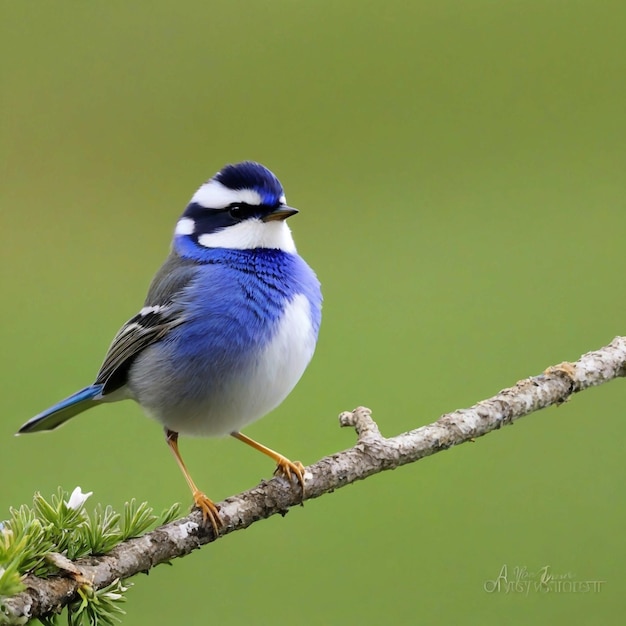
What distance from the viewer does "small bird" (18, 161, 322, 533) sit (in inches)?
63.1

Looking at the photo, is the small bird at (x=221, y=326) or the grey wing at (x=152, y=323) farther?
the grey wing at (x=152, y=323)

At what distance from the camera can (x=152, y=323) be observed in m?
1.76

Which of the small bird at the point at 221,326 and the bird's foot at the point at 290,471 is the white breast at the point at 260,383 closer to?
the small bird at the point at 221,326

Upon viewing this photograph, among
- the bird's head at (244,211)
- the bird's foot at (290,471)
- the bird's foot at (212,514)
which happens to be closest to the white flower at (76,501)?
the bird's foot at (212,514)

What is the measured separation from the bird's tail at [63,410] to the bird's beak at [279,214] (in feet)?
1.78

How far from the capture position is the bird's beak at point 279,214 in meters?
1.74

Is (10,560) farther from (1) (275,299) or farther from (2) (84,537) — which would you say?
(1) (275,299)

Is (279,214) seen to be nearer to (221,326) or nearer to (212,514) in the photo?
(221,326)

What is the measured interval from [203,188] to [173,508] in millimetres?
898

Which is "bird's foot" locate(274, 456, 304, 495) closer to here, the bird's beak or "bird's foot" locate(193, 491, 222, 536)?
"bird's foot" locate(193, 491, 222, 536)

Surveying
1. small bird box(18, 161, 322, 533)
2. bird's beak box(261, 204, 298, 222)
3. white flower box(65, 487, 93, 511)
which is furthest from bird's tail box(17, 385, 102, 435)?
white flower box(65, 487, 93, 511)

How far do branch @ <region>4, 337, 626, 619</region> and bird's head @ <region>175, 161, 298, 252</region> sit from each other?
459 mm

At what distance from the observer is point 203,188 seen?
186 centimetres

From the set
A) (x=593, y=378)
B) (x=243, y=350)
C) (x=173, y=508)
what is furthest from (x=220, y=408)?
(x=593, y=378)
